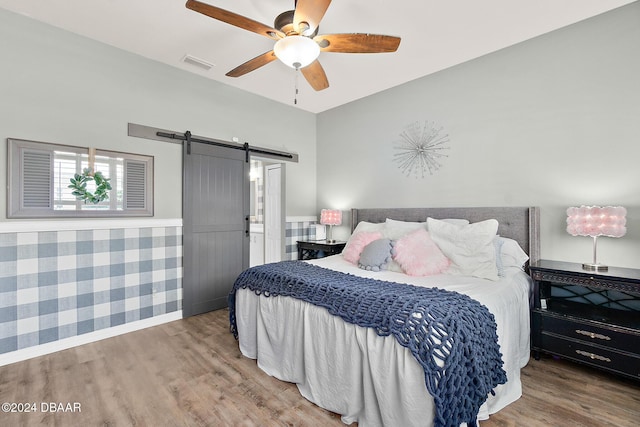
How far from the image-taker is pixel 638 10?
233 cm

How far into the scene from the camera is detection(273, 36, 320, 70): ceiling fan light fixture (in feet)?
6.59

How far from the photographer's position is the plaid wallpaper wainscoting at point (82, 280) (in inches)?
97.7

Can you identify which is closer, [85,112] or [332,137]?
[85,112]

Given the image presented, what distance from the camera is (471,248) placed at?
8.39ft

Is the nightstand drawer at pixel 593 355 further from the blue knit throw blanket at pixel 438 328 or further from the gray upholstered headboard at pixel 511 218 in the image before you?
the blue knit throw blanket at pixel 438 328

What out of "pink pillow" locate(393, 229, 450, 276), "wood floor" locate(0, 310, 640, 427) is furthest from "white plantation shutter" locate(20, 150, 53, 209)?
"pink pillow" locate(393, 229, 450, 276)

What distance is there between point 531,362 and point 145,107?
170 inches

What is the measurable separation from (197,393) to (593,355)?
2808mm

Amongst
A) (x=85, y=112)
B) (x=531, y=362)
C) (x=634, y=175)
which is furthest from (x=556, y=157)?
(x=85, y=112)

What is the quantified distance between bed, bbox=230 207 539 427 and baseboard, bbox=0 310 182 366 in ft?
3.59

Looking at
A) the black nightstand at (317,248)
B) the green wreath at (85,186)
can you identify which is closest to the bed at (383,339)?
the black nightstand at (317,248)

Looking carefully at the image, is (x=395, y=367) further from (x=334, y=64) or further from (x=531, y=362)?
(x=334, y=64)

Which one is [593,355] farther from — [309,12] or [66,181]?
[66,181]

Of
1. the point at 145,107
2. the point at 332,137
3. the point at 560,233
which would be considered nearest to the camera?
the point at 560,233
